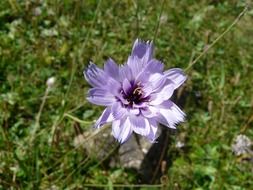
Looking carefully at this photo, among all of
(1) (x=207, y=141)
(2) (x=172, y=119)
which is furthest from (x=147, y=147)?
(2) (x=172, y=119)

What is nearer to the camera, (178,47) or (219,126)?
(219,126)

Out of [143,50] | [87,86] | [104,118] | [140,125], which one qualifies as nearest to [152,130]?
[140,125]

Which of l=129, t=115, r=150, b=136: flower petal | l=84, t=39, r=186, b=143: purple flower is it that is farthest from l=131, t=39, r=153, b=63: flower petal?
l=129, t=115, r=150, b=136: flower petal

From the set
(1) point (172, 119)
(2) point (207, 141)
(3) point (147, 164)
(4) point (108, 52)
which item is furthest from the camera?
(4) point (108, 52)

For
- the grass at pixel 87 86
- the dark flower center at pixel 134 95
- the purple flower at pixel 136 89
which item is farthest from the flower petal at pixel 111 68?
the grass at pixel 87 86

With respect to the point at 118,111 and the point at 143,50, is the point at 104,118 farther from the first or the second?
the point at 143,50

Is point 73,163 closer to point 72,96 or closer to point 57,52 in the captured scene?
point 72,96

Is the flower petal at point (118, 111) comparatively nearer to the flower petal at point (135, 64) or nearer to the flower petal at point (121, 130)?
the flower petal at point (121, 130)
